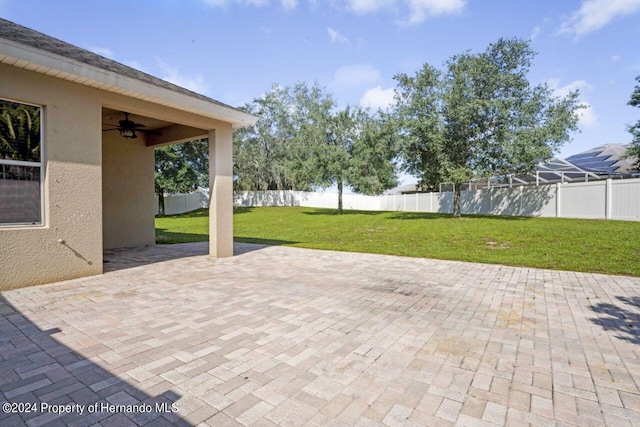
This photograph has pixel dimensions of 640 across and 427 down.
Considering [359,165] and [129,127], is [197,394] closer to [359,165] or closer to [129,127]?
[129,127]

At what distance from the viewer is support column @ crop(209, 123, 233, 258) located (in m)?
7.50

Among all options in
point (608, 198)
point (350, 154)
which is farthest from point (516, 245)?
point (350, 154)

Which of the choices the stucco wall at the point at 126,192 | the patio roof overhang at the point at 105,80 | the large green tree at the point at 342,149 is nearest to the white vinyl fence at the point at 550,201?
the large green tree at the point at 342,149

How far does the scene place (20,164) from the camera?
4836 millimetres

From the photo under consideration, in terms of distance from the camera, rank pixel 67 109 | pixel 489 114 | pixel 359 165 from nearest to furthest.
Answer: pixel 67 109, pixel 489 114, pixel 359 165

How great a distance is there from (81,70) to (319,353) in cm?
563

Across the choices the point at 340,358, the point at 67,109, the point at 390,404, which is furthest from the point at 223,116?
the point at 390,404

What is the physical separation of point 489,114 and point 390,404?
721 inches

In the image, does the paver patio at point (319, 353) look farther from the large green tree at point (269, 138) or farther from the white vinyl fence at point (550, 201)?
the large green tree at point (269, 138)

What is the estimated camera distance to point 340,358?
279cm

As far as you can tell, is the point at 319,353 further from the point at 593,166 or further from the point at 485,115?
the point at 593,166

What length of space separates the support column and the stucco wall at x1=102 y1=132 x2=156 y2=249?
3.02 meters

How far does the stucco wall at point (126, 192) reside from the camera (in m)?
8.61

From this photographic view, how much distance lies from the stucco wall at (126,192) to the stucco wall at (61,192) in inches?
139
